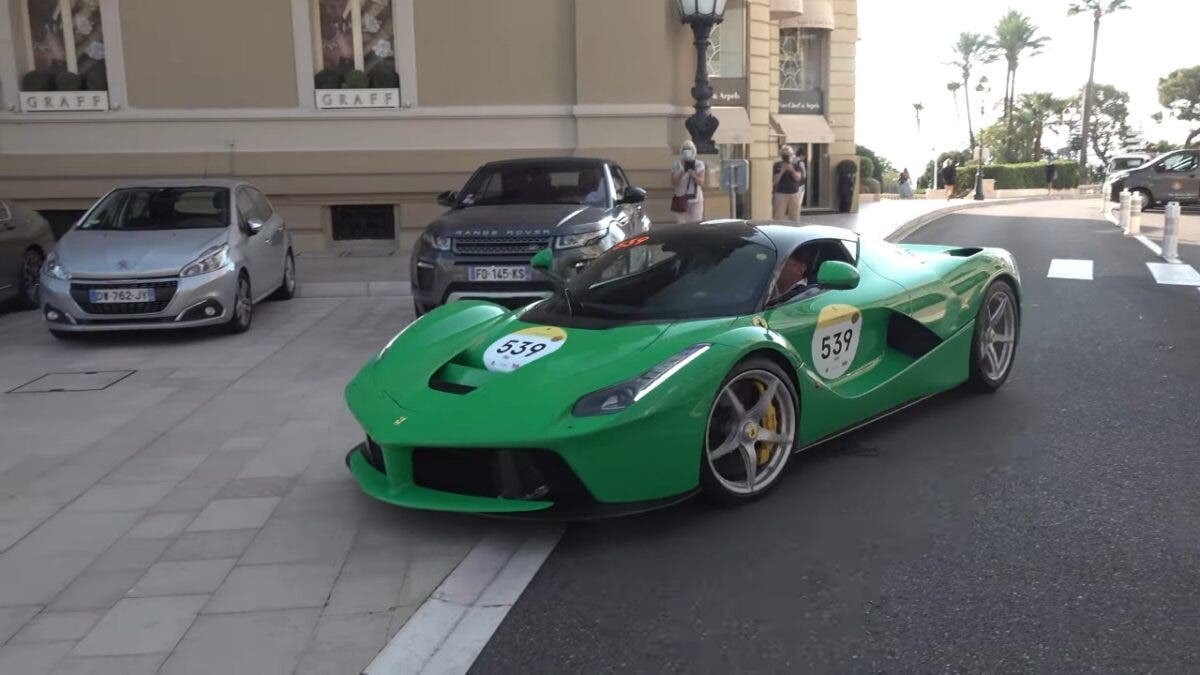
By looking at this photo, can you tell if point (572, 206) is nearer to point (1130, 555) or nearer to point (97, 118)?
point (1130, 555)

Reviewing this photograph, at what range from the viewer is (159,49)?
15656mm

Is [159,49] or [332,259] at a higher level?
[159,49]

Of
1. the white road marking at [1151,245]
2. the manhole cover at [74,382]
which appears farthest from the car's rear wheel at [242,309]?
the white road marking at [1151,245]

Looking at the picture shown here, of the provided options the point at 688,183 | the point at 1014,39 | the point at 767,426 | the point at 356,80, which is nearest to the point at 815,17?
the point at 688,183

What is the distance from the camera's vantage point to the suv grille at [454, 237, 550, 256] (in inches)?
361

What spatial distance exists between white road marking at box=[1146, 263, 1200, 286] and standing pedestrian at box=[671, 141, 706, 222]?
5.87m

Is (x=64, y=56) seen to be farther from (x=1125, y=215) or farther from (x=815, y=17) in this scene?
(x=1125, y=215)

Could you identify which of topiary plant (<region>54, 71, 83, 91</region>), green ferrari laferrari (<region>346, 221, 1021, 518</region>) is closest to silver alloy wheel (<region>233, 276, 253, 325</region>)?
green ferrari laferrari (<region>346, 221, 1021, 518</region>)

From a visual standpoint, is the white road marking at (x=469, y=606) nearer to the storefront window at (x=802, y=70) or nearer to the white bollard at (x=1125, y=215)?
the white bollard at (x=1125, y=215)

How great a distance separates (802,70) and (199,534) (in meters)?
27.8

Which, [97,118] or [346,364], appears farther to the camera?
[97,118]

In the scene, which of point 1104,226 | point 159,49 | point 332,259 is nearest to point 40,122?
point 159,49

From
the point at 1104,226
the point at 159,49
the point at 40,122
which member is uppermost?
the point at 159,49

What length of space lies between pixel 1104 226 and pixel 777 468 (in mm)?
21030
